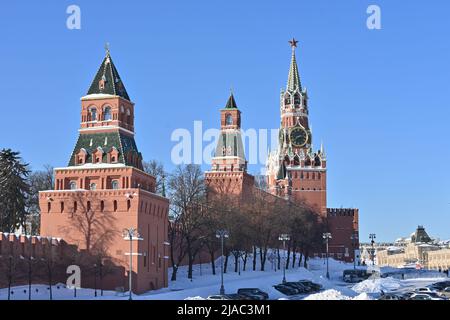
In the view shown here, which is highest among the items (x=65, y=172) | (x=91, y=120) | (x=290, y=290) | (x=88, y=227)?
(x=91, y=120)

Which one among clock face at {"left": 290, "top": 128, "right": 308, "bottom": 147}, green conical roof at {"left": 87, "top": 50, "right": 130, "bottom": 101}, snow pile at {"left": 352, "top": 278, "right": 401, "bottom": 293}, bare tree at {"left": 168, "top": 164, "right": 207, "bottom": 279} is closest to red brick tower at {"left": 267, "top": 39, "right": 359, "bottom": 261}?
clock face at {"left": 290, "top": 128, "right": 308, "bottom": 147}

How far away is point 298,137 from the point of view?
534ft

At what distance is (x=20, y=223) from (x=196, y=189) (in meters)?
20.4

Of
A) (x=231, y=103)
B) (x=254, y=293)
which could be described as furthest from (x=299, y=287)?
(x=231, y=103)

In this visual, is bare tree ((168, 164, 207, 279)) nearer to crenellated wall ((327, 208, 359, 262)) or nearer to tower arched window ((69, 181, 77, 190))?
tower arched window ((69, 181, 77, 190))

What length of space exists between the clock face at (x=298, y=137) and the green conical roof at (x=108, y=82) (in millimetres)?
87002

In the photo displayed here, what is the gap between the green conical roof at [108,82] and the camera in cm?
7644

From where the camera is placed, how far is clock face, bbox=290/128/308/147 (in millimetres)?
162125

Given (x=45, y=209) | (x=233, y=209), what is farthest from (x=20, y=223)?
(x=233, y=209)

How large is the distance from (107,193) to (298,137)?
93415 mm
